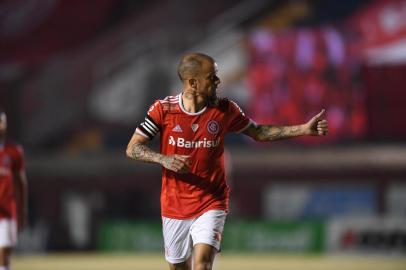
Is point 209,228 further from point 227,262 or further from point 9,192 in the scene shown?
point 227,262

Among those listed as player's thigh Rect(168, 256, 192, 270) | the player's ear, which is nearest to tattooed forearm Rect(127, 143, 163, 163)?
the player's ear

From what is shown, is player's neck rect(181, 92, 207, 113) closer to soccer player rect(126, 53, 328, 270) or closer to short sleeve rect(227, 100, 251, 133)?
soccer player rect(126, 53, 328, 270)

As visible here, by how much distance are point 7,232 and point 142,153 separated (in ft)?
11.4

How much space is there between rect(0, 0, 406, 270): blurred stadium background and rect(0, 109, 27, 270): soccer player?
13711 millimetres

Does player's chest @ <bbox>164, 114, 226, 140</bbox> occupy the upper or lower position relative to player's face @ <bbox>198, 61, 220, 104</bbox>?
lower

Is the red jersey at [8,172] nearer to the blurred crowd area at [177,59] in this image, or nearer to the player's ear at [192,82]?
the player's ear at [192,82]

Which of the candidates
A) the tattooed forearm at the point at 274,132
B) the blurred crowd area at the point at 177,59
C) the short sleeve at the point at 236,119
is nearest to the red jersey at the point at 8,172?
the short sleeve at the point at 236,119

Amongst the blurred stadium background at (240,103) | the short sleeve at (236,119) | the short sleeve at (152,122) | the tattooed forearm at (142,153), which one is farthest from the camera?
the blurred stadium background at (240,103)

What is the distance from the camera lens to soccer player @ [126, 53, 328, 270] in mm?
8648

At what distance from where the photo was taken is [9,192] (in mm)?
11555

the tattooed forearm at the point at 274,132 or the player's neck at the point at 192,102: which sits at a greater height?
the player's neck at the point at 192,102

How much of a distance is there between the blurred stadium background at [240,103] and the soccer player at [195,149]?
16.6 meters

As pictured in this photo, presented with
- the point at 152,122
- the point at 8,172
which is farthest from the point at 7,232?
the point at 152,122

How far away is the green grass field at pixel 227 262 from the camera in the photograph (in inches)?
794
